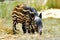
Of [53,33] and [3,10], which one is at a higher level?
[3,10]

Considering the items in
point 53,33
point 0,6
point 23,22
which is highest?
point 0,6

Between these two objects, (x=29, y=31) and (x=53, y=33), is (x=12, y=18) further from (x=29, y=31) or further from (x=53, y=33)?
(x=53, y=33)

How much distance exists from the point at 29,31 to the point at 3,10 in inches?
11.7

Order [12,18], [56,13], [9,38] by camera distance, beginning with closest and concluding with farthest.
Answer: [9,38] → [12,18] → [56,13]

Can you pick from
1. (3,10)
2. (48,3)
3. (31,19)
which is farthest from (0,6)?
(48,3)

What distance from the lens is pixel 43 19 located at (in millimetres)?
1736

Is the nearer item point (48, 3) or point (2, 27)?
point (2, 27)

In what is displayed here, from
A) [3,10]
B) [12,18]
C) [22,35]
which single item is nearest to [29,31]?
[22,35]

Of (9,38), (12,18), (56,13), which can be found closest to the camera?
(9,38)

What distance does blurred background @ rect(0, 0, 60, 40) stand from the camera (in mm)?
1570

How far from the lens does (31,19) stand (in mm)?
1590

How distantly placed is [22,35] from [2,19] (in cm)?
22

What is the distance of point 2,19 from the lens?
1667 mm

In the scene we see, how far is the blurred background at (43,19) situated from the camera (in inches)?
61.8
